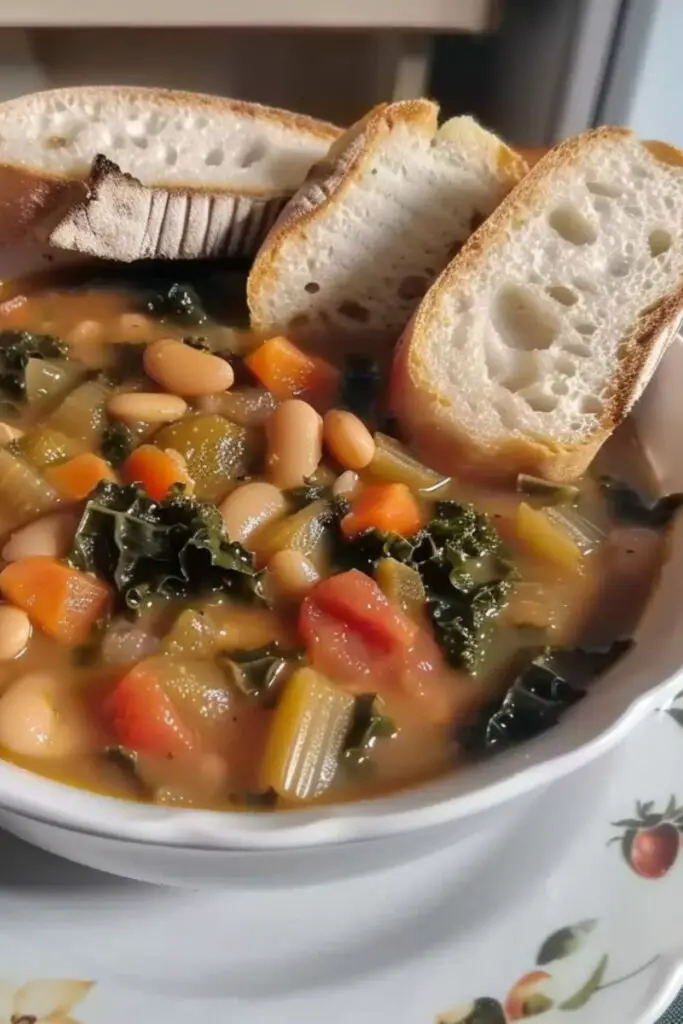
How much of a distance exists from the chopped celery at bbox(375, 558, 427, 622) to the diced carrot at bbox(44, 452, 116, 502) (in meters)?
0.53

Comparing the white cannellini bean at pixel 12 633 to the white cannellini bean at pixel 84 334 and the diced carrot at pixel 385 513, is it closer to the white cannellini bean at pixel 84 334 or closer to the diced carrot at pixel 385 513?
the diced carrot at pixel 385 513

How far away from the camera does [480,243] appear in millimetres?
2283

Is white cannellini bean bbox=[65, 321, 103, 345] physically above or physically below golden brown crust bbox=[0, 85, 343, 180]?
below

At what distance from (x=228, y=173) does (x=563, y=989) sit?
205 centimetres

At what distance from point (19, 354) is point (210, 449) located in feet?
1.60

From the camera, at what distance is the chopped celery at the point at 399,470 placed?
2037 millimetres

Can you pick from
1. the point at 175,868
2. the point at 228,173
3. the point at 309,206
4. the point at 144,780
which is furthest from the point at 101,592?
the point at 228,173

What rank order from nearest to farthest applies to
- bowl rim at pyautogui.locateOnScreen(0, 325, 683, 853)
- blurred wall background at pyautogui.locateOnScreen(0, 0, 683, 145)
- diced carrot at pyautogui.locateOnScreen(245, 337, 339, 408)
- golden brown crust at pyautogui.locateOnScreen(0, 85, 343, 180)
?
bowl rim at pyautogui.locateOnScreen(0, 325, 683, 853) < diced carrot at pyautogui.locateOnScreen(245, 337, 339, 408) < golden brown crust at pyautogui.locateOnScreen(0, 85, 343, 180) < blurred wall background at pyautogui.locateOnScreen(0, 0, 683, 145)

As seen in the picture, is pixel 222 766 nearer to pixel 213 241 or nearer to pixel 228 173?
pixel 213 241

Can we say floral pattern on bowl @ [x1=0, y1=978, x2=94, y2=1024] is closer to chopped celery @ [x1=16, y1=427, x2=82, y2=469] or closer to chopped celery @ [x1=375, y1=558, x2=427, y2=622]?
chopped celery @ [x1=375, y1=558, x2=427, y2=622]

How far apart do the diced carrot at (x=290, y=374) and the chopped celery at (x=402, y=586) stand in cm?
54

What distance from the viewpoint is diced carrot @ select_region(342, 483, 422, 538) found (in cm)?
189

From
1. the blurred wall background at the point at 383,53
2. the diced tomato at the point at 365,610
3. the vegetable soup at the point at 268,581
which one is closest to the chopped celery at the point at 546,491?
the vegetable soup at the point at 268,581

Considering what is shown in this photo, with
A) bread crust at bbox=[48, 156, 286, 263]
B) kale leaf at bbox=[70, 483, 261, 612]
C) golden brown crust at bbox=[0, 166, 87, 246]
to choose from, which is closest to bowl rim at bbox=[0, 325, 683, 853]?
kale leaf at bbox=[70, 483, 261, 612]
